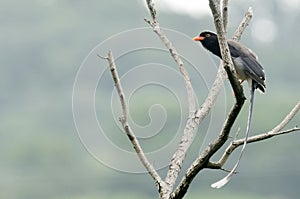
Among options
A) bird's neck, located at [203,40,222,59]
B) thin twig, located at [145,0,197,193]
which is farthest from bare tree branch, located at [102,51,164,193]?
bird's neck, located at [203,40,222,59]

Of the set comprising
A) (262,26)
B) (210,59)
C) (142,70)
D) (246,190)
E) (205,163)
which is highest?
(262,26)

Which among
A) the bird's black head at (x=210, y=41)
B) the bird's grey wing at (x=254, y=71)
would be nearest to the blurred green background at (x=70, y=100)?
the bird's black head at (x=210, y=41)

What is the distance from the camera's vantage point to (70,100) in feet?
143

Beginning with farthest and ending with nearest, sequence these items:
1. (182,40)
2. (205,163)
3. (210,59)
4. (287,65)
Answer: (287,65), (182,40), (210,59), (205,163)

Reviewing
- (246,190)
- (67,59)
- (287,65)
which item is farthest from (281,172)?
(67,59)

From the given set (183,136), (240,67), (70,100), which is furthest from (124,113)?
(70,100)

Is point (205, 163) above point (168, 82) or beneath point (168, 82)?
beneath

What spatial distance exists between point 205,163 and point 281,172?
34.0m

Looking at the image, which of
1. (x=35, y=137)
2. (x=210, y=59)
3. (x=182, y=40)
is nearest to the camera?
(x=210, y=59)

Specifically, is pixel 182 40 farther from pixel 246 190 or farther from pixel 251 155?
pixel 251 155

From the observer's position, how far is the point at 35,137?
1727 inches

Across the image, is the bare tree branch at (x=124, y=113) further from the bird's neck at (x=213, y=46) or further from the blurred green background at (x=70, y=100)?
the blurred green background at (x=70, y=100)

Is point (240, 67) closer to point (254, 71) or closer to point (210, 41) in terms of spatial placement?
point (254, 71)

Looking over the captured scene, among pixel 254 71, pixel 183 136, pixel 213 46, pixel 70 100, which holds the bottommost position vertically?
pixel 183 136
